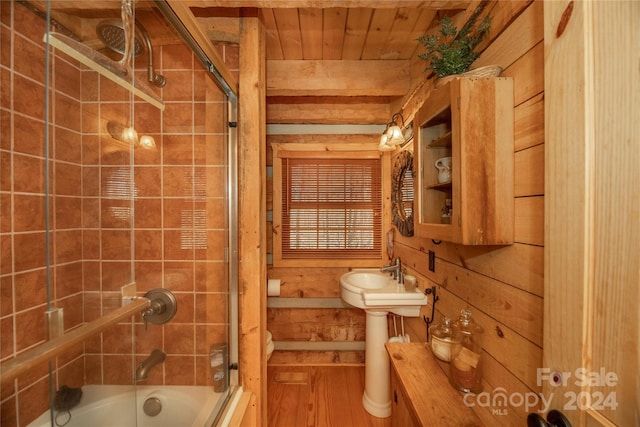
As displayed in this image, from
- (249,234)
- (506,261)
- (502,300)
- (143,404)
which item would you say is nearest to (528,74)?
(506,261)

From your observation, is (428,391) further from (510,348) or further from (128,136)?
(128,136)

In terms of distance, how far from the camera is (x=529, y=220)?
0.75 m

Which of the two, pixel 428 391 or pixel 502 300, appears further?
pixel 428 391

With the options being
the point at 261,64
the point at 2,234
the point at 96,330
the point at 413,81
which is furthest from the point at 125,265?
the point at 413,81

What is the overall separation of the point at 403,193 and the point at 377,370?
1337 mm

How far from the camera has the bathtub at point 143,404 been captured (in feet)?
4.07

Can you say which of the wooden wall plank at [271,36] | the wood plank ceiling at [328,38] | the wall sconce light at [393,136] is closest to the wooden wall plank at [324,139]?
the wood plank ceiling at [328,38]

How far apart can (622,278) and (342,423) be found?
1903mm

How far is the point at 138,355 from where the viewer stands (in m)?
1.31

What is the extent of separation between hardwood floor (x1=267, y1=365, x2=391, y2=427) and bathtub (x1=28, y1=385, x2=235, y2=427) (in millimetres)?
683

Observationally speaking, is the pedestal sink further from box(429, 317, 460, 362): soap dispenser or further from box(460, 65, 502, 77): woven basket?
box(460, 65, 502, 77): woven basket

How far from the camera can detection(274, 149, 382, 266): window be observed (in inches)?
93.3

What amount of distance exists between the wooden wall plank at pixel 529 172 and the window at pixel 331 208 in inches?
62.4

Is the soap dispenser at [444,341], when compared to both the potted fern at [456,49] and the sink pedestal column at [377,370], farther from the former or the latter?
the potted fern at [456,49]
